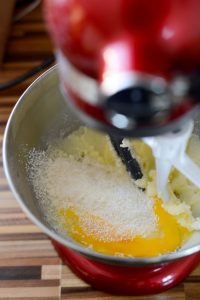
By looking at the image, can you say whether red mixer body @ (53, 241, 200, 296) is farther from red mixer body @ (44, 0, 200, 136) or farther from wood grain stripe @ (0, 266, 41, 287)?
red mixer body @ (44, 0, 200, 136)

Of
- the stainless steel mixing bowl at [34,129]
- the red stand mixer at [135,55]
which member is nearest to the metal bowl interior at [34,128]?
the stainless steel mixing bowl at [34,129]

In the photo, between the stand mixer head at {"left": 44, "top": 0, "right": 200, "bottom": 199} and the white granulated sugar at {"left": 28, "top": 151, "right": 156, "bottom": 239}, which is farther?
the white granulated sugar at {"left": 28, "top": 151, "right": 156, "bottom": 239}

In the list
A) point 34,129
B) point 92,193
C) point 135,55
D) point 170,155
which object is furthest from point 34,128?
point 135,55

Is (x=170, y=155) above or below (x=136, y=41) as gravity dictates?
below

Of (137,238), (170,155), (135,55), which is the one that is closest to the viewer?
(135,55)

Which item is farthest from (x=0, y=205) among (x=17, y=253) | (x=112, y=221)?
(x=112, y=221)

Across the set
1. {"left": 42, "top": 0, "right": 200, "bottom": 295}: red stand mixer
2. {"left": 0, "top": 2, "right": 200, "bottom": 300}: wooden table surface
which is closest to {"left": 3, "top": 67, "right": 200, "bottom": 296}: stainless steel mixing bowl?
{"left": 0, "top": 2, "right": 200, "bottom": 300}: wooden table surface

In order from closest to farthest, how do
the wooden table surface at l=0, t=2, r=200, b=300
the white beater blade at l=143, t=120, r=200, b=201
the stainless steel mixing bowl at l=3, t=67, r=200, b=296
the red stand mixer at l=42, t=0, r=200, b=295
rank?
the red stand mixer at l=42, t=0, r=200, b=295 → the white beater blade at l=143, t=120, r=200, b=201 → the stainless steel mixing bowl at l=3, t=67, r=200, b=296 → the wooden table surface at l=0, t=2, r=200, b=300

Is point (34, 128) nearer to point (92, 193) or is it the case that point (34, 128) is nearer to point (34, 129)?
point (34, 129)

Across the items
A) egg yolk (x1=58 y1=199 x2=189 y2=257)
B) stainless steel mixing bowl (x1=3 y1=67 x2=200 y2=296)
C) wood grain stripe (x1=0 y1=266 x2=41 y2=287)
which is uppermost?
stainless steel mixing bowl (x1=3 y1=67 x2=200 y2=296)
